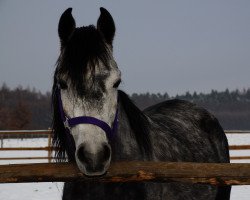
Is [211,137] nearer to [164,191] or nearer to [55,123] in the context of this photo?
[164,191]

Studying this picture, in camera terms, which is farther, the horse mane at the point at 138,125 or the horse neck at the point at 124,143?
the horse mane at the point at 138,125

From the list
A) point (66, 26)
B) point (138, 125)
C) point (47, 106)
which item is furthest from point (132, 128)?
point (47, 106)

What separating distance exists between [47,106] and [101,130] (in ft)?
295

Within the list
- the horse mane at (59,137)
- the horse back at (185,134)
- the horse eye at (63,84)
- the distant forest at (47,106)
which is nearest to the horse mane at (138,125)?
the horse back at (185,134)

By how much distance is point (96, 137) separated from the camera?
226cm

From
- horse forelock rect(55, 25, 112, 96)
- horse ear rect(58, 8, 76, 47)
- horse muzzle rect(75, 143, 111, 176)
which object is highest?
horse ear rect(58, 8, 76, 47)

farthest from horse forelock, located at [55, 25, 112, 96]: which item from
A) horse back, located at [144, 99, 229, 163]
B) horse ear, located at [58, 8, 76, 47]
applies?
horse back, located at [144, 99, 229, 163]

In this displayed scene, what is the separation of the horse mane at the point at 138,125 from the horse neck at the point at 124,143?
49mm

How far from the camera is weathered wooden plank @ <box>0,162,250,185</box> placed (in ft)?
7.61

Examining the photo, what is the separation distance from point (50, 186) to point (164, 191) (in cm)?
655

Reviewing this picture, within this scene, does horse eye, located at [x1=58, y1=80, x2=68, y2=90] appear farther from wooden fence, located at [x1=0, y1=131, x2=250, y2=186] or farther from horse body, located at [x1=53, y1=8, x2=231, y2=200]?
wooden fence, located at [x1=0, y1=131, x2=250, y2=186]

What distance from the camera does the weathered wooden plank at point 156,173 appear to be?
2.32 m

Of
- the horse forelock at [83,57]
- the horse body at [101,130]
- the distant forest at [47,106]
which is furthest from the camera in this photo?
the distant forest at [47,106]

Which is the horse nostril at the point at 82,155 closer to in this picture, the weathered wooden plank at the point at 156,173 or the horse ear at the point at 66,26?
the weathered wooden plank at the point at 156,173
